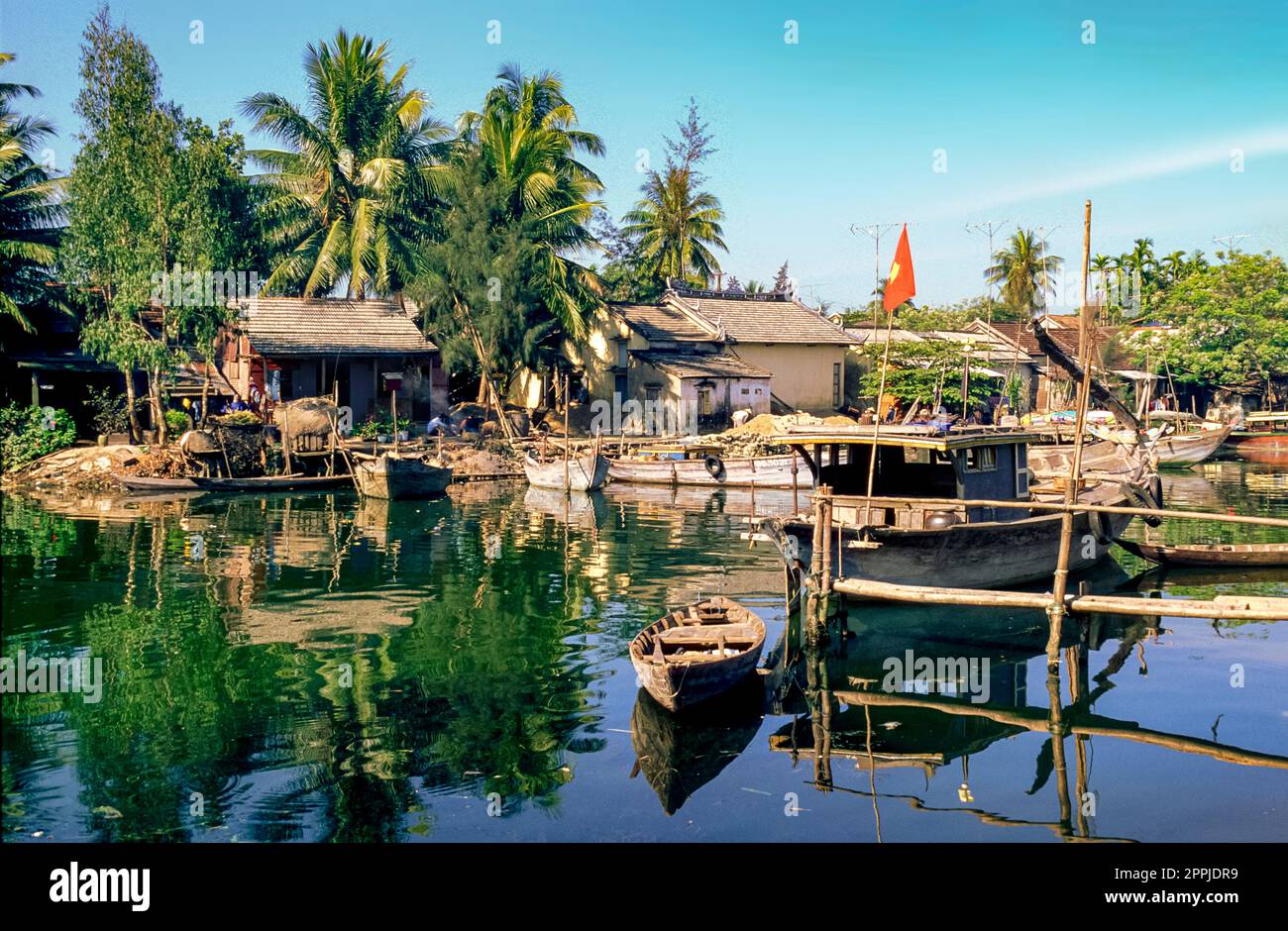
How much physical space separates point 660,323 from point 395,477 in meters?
16.8

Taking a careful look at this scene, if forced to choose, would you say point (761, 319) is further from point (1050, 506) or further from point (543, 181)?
point (1050, 506)

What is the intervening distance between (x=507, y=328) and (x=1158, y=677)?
2713 centimetres

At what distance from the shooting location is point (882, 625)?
1591 centimetres

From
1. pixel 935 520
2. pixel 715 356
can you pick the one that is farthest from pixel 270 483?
pixel 935 520

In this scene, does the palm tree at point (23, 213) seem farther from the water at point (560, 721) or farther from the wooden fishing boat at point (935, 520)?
the wooden fishing boat at point (935, 520)

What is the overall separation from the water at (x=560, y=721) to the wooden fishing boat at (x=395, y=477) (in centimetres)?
865

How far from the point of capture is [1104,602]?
1270 cm

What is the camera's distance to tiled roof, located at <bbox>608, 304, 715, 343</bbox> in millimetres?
41906

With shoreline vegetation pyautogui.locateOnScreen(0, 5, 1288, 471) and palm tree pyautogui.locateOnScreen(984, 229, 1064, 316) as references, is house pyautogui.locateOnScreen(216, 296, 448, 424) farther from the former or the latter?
palm tree pyautogui.locateOnScreen(984, 229, 1064, 316)

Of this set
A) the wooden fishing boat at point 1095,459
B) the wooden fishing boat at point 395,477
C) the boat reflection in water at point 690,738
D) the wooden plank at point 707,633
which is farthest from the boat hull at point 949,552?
the wooden fishing boat at point 395,477
